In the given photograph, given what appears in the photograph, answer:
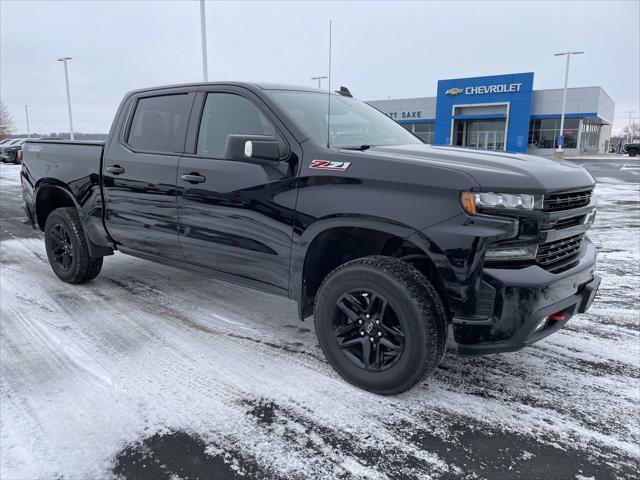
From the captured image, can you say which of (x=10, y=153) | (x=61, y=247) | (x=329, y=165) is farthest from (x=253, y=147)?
(x=10, y=153)

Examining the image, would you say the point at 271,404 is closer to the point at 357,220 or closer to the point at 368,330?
the point at 368,330

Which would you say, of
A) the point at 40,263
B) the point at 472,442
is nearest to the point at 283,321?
the point at 472,442

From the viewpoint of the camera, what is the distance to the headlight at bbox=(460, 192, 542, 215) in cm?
248

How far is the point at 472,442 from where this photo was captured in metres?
Result: 2.49

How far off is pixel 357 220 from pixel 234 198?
1005mm

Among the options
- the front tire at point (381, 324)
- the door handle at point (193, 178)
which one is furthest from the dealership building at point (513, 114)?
the front tire at point (381, 324)

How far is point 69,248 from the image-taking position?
16.4 ft

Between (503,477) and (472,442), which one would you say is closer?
(503,477)

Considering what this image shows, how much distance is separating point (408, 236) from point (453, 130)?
A: 168 ft

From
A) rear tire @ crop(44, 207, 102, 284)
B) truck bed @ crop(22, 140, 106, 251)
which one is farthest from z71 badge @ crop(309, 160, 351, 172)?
rear tire @ crop(44, 207, 102, 284)

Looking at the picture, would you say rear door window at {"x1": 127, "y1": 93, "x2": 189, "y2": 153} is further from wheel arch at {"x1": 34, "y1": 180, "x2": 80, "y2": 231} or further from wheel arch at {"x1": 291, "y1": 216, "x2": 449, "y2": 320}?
wheel arch at {"x1": 291, "y1": 216, "x2": 449, "y2": 320}

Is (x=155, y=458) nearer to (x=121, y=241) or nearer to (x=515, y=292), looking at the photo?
(x=515, y=292)

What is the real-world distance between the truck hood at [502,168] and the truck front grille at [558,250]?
0.31 m

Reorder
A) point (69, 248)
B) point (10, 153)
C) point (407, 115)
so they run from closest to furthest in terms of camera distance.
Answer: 1. point (69, 248)
2. point (10, 153)
3. point (407, 115)
